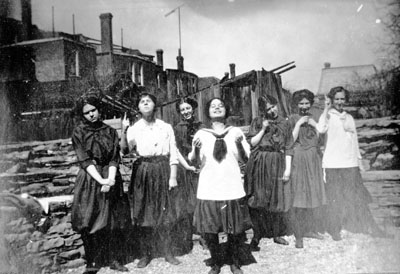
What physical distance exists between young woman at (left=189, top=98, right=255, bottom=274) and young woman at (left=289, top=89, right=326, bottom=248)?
3.07 feet

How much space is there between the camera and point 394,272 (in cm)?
327

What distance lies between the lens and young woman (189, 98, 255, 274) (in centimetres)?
328

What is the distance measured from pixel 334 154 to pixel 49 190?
200 inches

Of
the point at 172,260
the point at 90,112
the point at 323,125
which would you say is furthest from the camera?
the point at 323,125

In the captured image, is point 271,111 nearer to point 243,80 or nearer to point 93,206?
point 93,206

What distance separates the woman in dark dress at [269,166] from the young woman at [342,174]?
58 cm

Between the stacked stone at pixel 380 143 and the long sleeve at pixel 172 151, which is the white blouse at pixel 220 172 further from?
the stacked stone at pixel 380 143

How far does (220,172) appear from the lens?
3.33 m

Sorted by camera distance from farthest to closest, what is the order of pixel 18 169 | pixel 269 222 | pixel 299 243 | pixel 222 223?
1. pixel 18 169
2. pixel 269 222
3. pixel 299 243
4. pixel 222 223

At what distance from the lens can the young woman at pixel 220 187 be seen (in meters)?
3.28

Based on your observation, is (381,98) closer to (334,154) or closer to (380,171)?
(380,171)

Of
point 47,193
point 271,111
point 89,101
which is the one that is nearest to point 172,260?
point 89,101

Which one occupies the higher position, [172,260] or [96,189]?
[96,189]

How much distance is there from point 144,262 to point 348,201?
8.95 feet
